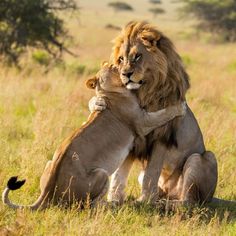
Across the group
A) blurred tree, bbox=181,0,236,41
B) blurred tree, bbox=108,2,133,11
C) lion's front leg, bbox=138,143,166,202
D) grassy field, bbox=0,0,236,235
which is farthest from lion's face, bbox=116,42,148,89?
blurred tree, bbox=108,2,133,11

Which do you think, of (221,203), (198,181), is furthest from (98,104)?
(221,203)

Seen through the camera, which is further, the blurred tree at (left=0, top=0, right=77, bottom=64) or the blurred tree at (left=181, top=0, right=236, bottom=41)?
the blurred tree at (left=181, top=0, right=236, bottom=41)

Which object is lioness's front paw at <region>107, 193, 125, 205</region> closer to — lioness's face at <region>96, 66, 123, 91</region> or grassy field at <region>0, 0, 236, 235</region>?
grassy field at <region>0, 0, 236, 235</region>

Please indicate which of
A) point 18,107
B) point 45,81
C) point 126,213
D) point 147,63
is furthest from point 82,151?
point 45,81

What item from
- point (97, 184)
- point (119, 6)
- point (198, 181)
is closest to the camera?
point (97, 184)

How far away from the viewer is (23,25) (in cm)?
1339

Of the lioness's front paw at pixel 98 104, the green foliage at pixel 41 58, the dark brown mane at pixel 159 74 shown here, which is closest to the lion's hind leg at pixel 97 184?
the lioness's front paw at pixel 98 104

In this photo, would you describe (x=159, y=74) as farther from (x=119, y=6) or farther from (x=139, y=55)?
(x=119, y=6)

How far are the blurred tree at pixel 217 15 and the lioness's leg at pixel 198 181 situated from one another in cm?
2410

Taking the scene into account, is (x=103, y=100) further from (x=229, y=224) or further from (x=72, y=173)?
(x=229, y=224)

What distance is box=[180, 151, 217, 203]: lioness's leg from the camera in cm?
468

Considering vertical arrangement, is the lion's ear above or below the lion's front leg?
above

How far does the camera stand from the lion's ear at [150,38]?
4688 millimetres

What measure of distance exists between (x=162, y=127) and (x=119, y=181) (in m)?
0.53
